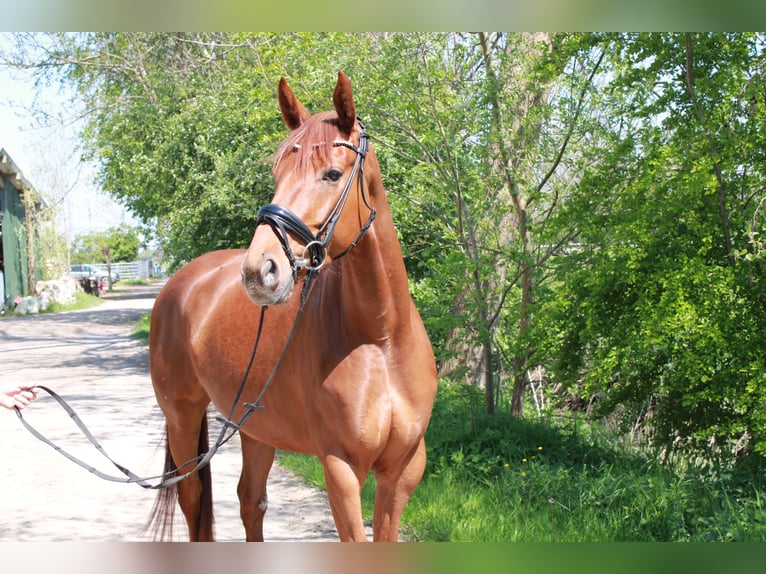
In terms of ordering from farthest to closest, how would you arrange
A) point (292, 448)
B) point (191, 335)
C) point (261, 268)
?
point (191, 335), point (292, 448), point (261, 268)

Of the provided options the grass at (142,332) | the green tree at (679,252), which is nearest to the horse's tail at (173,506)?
the green tree at (679,252)

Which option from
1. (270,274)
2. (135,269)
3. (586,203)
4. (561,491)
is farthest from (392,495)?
(135,269)

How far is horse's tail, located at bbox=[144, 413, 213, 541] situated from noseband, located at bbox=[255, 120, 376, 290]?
2.20 meters

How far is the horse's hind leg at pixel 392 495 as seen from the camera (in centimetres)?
288

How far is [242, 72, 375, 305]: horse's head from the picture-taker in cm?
225

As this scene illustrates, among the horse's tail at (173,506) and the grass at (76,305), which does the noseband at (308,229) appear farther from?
the grass at (76,305)

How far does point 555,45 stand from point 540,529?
3795 mm

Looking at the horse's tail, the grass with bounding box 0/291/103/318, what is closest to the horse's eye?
the horse's tail

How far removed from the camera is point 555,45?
577 centimetres

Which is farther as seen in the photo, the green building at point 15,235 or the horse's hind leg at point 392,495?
the green building at point 15,235

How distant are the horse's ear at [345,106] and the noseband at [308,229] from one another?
0.06m

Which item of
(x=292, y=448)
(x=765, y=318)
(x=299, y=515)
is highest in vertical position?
(x=765, y=318)

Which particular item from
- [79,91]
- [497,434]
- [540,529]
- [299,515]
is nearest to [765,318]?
[540,529]

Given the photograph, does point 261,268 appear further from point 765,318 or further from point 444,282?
point 444,282
